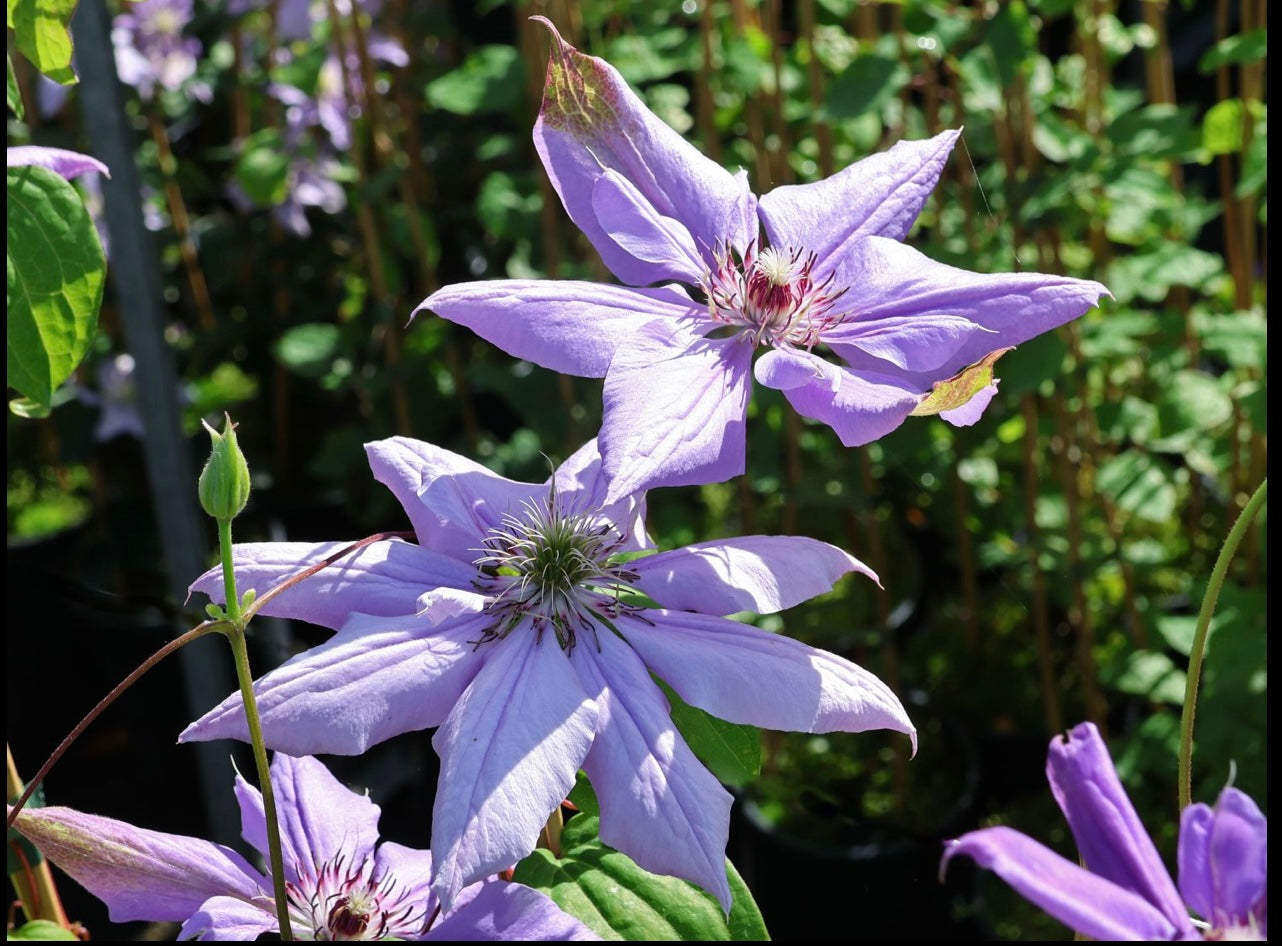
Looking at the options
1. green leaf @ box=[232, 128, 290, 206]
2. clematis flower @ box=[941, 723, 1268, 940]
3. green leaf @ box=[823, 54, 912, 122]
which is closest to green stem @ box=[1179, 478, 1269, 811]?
clematis flower @ box=[941, 723, 1268, 940]

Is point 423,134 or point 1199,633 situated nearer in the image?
point 1199,633

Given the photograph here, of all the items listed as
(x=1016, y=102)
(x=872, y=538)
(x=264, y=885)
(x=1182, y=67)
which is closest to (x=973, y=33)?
(x=1016, y=102)

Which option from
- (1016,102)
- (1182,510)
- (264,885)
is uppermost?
(1016,102)

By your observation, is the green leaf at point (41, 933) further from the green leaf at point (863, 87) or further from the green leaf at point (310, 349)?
the green leaf at point (310, 349)

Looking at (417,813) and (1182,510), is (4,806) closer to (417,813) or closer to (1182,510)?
(417,813)

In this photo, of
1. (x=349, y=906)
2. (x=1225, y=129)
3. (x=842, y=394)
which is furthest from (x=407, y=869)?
(x=1225, y=129)

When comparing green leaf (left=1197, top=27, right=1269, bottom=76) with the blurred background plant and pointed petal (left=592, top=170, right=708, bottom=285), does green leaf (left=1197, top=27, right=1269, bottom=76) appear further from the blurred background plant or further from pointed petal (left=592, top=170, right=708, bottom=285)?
pointed petal (left=592, top=170, right=708, bottom=285)
